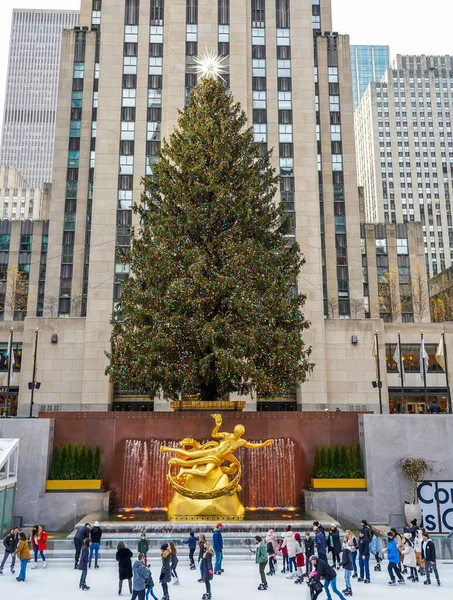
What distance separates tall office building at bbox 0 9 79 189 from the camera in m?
181

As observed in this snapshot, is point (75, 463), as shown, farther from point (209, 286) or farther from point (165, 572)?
point (165, 572)

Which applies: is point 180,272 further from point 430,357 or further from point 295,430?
point 430,357

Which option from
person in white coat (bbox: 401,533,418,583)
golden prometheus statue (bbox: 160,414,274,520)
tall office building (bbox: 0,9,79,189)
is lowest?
person in white coat (bbox: 401,533,418,583)

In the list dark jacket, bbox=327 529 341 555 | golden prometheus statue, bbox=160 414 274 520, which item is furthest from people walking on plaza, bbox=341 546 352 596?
golden prometheus statue, bbox=160 414 274 520

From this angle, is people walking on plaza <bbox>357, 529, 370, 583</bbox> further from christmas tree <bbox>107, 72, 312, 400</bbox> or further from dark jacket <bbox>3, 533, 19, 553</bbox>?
christmas tree <bbox>107, 72, 312, 400</bbox>

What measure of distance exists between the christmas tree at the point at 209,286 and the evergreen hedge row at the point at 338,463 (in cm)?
411

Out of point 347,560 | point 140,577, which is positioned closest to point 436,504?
point 347,560

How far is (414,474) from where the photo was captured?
2405 cm

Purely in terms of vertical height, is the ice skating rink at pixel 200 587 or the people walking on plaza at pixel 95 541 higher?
the people walking on plaza at pixel 95 541

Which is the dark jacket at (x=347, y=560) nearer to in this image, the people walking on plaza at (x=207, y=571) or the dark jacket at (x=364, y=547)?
the dark jacket at (x=364, y=547)

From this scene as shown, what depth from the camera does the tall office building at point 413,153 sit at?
126394mm

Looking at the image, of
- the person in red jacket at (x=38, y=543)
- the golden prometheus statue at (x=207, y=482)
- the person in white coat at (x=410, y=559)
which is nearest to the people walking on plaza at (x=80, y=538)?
the person in red jacket at (x=38, y=543)

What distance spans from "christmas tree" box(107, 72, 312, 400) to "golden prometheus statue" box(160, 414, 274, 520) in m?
4.37

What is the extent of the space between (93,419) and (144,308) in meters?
5.76
